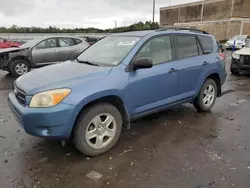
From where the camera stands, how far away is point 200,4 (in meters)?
65.9

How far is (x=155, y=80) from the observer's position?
4.09 metres

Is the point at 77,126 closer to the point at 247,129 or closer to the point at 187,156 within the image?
the point at 187,156

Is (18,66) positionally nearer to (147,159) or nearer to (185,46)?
(185,46)

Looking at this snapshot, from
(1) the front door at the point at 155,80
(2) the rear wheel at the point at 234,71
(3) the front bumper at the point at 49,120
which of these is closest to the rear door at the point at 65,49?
(2) the rear wheel at the point at 234,71

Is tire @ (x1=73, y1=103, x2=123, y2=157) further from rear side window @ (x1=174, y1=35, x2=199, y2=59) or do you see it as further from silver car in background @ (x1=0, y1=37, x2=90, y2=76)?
silver car in background @ (x1=0, y1=37, x2=90, y2=76)

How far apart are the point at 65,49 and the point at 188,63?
23.7ft

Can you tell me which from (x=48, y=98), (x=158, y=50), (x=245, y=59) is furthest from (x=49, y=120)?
(x=245, y=59)

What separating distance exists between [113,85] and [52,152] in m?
1.32

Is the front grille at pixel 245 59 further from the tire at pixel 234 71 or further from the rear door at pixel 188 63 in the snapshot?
the rear door at pixel 188 63

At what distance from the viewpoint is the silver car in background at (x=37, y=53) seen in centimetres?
989

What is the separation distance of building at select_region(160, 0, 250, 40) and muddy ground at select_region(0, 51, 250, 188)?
39391mm

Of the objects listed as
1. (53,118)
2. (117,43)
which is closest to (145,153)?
(53,118)

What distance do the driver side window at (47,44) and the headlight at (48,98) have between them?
25.6 feet

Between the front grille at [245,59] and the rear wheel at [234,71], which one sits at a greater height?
the front grille at [245,59]
